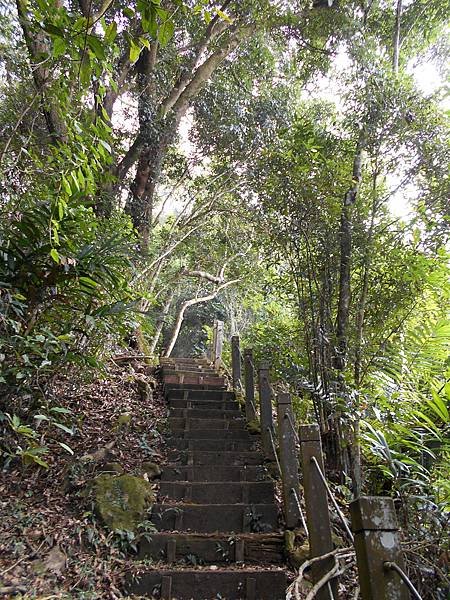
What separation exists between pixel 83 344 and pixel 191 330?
1294 cm

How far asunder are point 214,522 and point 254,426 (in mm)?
1863

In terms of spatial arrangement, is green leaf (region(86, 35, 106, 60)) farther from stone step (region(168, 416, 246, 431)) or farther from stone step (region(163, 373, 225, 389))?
stone step (region(163, 373, 225, 389))

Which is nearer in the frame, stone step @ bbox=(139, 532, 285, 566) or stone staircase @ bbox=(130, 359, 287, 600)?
stone staircase @ bbox=(130, 359, 287, 600)

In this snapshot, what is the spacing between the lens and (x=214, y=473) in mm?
4520

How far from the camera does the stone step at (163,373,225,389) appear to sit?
7.23m

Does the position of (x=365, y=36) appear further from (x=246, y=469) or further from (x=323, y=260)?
(x=246, y=469)

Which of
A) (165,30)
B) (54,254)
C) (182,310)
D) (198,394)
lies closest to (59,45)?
(165,30)

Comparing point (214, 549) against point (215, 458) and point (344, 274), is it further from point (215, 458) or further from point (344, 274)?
point (344, 274)

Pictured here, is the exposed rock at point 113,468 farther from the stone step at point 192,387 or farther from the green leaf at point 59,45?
the green leaf at point 59,45

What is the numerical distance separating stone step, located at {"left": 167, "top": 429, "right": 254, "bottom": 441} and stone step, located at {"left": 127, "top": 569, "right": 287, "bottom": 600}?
216 centimetres

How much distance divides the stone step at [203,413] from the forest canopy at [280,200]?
0.84 metres

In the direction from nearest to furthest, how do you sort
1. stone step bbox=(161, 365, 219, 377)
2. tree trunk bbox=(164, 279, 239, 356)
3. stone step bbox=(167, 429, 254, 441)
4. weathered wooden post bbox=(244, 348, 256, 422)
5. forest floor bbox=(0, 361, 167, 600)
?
forest floor bbox=(0, 361, 167, 600) → stone step bbox=(167, 429, 254, 441) → weathered wooden post bbox=(244, 348, 256, 422) → stone step bbox=(161, 365, 219, 377) → tree trunk bbox=(164, 279, 239, 356)

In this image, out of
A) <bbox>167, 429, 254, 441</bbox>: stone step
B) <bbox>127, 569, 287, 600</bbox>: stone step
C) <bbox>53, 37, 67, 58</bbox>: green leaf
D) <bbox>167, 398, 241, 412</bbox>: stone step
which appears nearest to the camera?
<bbox>53, 37, 67, 58</bbox>: green leaf

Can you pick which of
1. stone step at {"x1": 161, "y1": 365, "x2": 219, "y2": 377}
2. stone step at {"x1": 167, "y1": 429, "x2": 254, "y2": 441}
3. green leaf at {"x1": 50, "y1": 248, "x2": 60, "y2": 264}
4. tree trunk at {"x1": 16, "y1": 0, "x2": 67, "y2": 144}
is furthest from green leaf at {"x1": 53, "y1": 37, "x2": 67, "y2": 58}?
stone step at {"x1": 161, "y1": 365, "x2": 219, "y2": 377}
